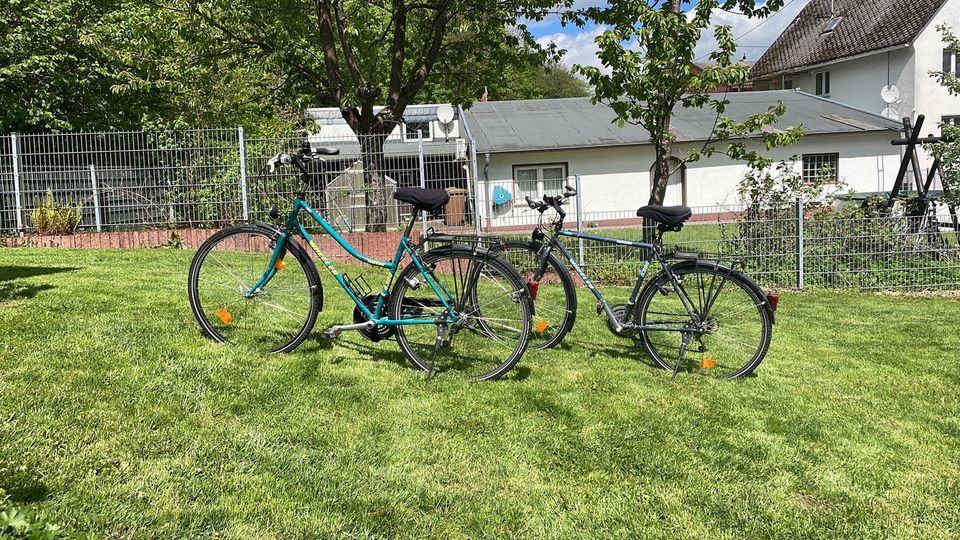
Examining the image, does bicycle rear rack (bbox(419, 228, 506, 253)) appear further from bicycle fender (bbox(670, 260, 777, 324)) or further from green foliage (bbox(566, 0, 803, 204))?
green foliage (bbox(566, 0, 803, 204))

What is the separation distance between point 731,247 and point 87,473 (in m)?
7.74

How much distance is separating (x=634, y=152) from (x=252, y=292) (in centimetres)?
1977

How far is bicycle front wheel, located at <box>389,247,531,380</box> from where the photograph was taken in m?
3.81

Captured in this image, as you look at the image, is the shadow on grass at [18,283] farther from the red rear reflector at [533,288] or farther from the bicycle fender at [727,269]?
the bicycle fender at [727,269]

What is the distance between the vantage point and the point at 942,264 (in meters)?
8.61

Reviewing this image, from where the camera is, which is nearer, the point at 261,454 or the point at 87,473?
the point at 87,473

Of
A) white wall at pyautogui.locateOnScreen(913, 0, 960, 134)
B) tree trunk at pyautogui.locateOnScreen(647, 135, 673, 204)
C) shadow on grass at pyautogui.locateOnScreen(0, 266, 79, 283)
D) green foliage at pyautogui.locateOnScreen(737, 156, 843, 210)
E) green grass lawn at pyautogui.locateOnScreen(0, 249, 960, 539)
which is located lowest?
green grass lawn at pyautogui.locateOnScreen(0, 249, 960, 539)

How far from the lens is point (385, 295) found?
393 centimetres

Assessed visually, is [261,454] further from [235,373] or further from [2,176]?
[2,176]

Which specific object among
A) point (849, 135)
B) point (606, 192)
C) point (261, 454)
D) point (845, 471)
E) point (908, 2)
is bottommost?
point (845, 471)

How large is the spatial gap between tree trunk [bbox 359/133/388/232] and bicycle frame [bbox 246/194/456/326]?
591 cm

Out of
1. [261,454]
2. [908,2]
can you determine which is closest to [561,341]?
[261,454]

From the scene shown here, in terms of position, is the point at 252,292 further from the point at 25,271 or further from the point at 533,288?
the point at 25,271

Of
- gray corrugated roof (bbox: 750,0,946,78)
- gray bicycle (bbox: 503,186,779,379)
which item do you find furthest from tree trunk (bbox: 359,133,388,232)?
gray corrugated roof (bbox: 750,0,946,78)
